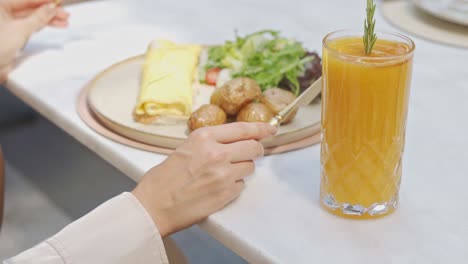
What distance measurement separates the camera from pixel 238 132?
0.92 metres

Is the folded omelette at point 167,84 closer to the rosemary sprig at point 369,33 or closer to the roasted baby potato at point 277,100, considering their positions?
the roasted baby potato at point 277,100

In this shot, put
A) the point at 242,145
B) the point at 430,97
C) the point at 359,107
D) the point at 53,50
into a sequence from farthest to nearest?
the point at 53,50
the point at 430,97
the point at 242,145
the point at 359,107

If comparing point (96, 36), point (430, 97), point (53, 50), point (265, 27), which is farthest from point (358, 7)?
point (53, 50)

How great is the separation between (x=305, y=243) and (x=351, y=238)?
6 centimetres

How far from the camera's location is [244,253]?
0.80m

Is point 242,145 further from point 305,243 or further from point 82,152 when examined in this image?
point 82,152

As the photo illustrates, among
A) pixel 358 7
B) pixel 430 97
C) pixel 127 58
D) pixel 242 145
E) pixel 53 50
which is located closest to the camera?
pixel 242 145

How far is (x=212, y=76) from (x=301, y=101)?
33 centimetres

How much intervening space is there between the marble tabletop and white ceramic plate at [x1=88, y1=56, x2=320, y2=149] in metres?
0.03

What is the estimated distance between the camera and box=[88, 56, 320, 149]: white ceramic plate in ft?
3.38

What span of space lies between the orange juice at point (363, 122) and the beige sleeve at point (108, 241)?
9.9 inches

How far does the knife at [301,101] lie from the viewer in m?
0.96

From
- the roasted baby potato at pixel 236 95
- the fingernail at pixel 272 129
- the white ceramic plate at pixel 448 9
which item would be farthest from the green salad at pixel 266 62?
the white ceramic plate at pixel 448 9

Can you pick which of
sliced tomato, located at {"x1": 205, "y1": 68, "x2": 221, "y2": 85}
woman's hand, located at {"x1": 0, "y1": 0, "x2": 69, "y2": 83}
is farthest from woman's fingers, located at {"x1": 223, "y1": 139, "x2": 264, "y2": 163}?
woman's hand, located at {"x1": 0, "y1": 0, "x2": 69, "y2": 83}
